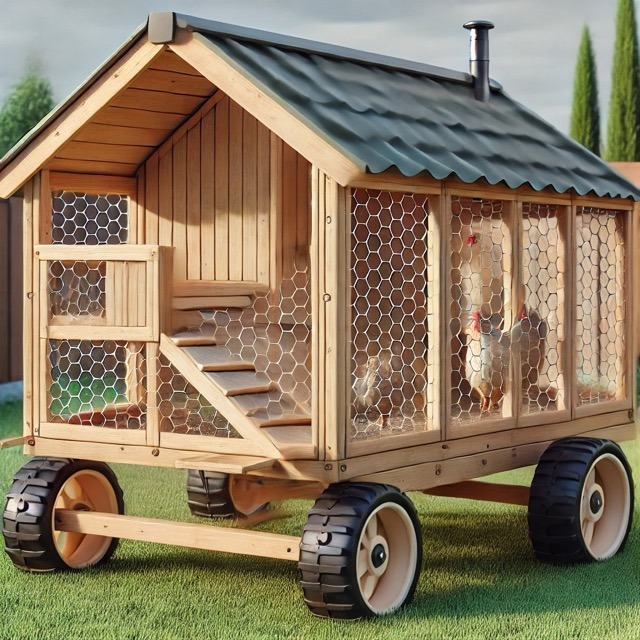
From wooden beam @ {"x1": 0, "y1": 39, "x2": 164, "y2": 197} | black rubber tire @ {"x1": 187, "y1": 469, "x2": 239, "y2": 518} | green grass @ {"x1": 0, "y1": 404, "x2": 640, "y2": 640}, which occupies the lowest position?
Answer: green grass @ {"x1": 0, "y1": 404, "x2": 640, "y2": 640}

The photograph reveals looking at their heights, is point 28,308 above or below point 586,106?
below

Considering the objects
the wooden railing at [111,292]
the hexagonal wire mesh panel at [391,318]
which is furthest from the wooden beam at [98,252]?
the hexagonal wire mesh panel at [391,318]

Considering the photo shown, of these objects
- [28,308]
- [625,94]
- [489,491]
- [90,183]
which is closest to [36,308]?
[28,308]

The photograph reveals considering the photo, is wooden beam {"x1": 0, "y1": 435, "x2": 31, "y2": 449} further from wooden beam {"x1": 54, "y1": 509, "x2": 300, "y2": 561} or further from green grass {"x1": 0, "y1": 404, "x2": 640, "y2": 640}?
green grass {"x1": 0, "y1": 404, "x2": 640, "y2": 640}

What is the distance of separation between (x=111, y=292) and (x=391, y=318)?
139 cm

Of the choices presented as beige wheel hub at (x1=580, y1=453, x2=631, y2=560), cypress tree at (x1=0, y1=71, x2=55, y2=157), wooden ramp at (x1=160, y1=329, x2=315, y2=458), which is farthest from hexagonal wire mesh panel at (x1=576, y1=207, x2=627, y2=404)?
cypress tree at (x1=0, y1=71, x2=55, y2=157)

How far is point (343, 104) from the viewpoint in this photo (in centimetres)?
602

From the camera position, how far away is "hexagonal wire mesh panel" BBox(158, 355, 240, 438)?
19.9ft

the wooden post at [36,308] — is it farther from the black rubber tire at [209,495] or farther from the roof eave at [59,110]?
the black rubber tire at [209,495]

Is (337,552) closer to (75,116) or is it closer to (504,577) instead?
(504,577)

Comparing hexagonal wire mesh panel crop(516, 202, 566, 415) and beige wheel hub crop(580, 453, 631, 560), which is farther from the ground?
hexagonal wire mesh panel crop(516, 202, 566, 415)

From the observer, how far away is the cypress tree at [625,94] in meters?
25.7

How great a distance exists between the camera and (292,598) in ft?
19.4

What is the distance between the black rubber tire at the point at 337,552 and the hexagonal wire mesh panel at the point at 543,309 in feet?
5.51
